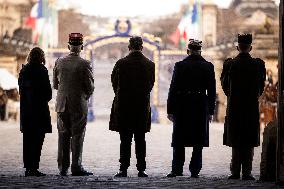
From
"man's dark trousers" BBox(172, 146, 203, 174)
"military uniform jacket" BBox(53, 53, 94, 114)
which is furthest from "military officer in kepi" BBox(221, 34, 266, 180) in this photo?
"military uniform jacket" BBox(53, 53, 94, 114)

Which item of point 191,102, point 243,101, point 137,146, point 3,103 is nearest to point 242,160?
point 243,101

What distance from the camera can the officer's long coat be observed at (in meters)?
8.34

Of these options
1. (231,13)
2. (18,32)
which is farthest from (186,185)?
(231,13)

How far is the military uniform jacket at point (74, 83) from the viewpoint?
328 inches

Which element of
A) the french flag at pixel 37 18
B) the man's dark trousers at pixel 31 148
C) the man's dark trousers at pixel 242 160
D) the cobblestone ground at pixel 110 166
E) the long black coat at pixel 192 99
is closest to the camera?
the cobblestone ground at pixel 110 166

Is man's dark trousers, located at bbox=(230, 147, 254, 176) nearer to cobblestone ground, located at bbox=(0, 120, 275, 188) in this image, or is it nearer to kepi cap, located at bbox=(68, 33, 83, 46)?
cobblestone ground, located at bbox=(0, 120, 275, 188)

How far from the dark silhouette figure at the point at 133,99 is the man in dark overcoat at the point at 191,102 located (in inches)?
12.4

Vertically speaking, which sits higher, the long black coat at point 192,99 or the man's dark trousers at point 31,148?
the long black coat at point 192,99

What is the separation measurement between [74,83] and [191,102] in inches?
54.1

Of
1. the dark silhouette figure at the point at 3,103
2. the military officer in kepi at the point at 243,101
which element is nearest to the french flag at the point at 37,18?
the dark silhouette figure at the point at 3,103

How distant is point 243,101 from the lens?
8102mm

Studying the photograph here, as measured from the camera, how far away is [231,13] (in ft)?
140

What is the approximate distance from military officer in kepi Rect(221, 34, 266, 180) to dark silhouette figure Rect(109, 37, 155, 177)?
3.17 feet

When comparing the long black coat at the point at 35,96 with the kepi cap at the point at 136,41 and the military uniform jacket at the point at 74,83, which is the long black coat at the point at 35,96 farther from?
the kepi cap at the point at 136,41
